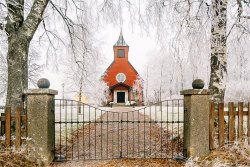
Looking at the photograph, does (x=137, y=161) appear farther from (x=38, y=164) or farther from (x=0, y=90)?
(x=0, y=90)

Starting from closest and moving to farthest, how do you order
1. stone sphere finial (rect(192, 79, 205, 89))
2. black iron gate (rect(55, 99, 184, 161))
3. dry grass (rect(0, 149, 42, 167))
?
1. dry grass (rect(0, 149, 42, 167))
2. stone sphere finial (rect(192, 79, 205, 89))
3. black iron gate (rect(55, 99, 184, 161))

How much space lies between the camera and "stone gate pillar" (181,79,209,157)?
4.00 meters

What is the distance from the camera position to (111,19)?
575cm

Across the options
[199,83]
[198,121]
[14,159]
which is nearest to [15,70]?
[14,159]

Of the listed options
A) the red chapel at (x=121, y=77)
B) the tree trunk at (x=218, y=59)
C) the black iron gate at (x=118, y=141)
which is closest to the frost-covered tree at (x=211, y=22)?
the tree trunk at (x=218, y=59)

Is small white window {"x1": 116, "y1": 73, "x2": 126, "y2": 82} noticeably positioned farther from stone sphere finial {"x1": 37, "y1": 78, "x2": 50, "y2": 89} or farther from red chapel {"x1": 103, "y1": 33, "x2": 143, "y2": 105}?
stone sphere finial {"x1": 37, "y1": 78, "x2": 50, "y2": 89}

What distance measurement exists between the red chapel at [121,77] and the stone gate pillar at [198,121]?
24697 millimetres

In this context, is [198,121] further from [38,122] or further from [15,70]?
[15,70]

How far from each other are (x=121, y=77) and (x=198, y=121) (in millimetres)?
26913

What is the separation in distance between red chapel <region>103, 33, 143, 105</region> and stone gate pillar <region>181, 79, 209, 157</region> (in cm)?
2470

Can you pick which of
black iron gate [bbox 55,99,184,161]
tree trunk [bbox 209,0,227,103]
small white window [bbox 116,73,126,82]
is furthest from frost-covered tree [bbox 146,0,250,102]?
small white window [bbox 116,73,126,82]

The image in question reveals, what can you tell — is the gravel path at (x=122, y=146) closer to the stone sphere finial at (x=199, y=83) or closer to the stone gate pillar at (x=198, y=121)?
the stone gate pillar at (x=198, y=121)

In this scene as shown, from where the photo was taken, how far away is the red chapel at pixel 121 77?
29172 mm

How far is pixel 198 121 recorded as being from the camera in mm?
4020
